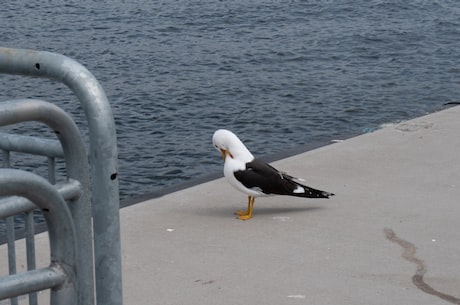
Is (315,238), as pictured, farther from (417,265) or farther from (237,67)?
(237,67)

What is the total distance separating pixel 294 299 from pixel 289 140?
6.03m

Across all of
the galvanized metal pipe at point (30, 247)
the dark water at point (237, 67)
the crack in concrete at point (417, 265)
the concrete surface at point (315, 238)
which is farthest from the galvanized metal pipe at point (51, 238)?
the dark water at point (237, 67)

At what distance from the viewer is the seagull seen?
637 centimetres

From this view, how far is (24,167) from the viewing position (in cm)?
913

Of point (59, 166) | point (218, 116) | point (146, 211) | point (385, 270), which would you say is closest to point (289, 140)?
point (218, 116)

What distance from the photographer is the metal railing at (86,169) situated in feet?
9.21

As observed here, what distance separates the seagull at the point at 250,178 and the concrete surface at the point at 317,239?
159 millimetres

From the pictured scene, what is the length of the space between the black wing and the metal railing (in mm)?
3256

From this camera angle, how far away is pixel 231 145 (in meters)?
6.45

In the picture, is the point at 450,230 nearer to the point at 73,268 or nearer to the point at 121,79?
the point at 73,268

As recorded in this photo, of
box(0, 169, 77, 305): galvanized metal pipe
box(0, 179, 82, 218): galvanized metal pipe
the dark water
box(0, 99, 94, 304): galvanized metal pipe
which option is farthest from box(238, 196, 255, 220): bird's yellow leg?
box(0, 169, 77, 305): galvanized metal pipe

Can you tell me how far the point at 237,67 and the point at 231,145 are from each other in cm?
828

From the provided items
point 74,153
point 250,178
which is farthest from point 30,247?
Result: point 250,178

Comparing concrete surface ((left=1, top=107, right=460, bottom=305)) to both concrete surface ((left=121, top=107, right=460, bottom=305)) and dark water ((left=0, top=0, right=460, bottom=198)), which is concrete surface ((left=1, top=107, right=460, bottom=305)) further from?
dark water ((left=0, top=0, right=460, bottom=198))
